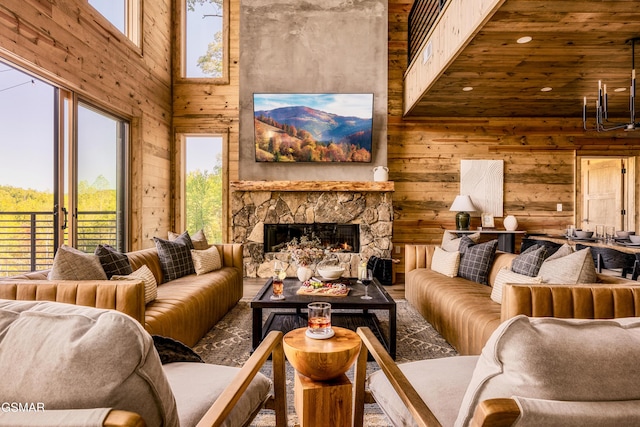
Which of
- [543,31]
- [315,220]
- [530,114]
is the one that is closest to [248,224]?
[315,220]

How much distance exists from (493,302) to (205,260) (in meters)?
2.67

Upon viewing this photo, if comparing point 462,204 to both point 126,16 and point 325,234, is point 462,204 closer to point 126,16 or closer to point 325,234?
point 325,234

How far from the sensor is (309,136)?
Result: 5.97m

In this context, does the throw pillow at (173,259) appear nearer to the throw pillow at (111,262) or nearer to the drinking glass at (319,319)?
the throw pillow at (111,262)

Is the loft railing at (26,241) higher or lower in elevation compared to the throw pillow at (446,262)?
higher

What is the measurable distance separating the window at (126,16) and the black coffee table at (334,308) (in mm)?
3888

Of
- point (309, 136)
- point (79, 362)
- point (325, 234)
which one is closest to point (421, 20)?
point (309, 136)

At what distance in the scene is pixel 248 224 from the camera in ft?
19.5

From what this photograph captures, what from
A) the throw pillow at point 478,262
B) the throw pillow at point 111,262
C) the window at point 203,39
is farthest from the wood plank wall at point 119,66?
the throw pillow at point 478,262

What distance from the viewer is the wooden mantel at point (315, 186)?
5801 millimetres

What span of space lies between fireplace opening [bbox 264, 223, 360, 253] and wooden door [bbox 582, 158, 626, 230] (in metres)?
4.37

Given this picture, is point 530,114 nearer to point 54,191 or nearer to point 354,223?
point 354,223

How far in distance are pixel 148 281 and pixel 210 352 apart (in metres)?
0.69

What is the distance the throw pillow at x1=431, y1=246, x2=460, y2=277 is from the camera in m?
3.84
